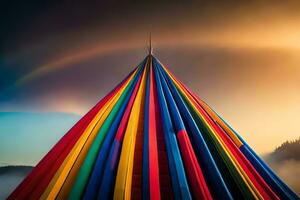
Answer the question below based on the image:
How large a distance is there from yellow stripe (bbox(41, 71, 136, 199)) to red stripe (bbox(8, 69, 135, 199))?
12 cm

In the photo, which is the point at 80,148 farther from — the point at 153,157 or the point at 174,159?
the point at 174,159

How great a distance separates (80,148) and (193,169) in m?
1.49

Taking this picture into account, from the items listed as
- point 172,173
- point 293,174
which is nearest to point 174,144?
point 172,173

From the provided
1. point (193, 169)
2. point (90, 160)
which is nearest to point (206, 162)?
point (193, 169)

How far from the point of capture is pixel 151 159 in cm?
317

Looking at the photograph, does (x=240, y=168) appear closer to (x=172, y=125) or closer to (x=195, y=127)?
(x=195, y=127)

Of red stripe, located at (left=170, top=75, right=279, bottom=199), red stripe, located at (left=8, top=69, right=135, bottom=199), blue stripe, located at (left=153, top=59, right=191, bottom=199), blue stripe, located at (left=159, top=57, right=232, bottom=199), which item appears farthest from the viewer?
red stripe, located at (left=8, top=69, right=135, bottom=199)

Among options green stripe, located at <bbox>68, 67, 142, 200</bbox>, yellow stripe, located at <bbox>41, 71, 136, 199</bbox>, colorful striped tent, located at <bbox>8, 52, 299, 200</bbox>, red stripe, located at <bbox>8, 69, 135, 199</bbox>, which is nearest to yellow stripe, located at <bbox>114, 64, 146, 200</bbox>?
colorful striped tent, located at <bbox>8, 52, 299, 200</bbox>

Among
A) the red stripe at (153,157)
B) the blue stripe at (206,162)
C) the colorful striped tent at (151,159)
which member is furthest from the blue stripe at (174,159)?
the blue stripe at (206,162)

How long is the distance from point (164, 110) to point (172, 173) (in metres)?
1.13

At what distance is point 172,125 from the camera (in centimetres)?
368

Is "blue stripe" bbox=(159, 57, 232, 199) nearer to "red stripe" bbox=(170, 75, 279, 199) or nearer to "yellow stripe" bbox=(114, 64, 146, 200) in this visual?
"red stripe" bbox=(170, 75, 279, 199)

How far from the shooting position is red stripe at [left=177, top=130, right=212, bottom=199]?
278 cm

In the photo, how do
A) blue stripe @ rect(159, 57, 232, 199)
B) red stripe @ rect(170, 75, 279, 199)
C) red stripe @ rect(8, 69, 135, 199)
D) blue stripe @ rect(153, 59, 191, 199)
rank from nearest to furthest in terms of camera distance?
blue stripe @ rect(153, 59, 191, 199) → blue stripe @ rect(159, 57, 232, 199) → red stripe @ rect(170, 75, 279, 199) → red stripe @ rect(8, 69, 135, 199)
